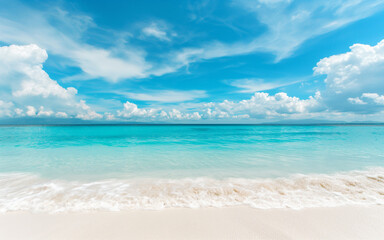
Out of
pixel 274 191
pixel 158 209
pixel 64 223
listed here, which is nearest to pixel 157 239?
pixel 158 209

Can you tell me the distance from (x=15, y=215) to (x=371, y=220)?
897 cm

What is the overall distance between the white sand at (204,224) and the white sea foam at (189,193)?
34 centimetres

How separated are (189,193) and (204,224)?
5.98 ft

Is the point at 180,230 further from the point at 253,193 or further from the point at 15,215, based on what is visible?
the point at 15,215

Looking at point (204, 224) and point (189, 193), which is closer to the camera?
point (204, 224)

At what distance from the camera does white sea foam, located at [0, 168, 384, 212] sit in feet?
15.1

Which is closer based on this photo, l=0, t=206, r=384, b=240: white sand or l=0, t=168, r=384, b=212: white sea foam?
l=0, t=206, r=384, b=240: white sand

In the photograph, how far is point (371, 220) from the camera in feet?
12.3

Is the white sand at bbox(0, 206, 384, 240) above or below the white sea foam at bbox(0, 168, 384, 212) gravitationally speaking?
above

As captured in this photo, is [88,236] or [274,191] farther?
[274,191]

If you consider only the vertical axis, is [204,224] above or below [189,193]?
above

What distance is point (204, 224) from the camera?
3646mm

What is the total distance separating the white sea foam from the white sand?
13.5 inches

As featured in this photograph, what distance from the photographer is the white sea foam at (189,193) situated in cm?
460
